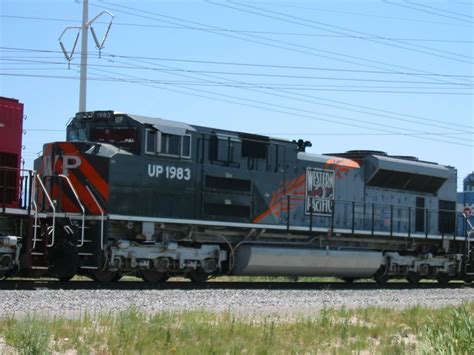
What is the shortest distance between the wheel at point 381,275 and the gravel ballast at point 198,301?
4973 mm

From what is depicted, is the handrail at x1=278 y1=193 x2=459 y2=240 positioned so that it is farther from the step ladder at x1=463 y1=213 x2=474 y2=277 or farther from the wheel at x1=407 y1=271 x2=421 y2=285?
the wheel at x1=407 y1=271 x2=421 y2=285

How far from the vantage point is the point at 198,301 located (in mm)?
14266

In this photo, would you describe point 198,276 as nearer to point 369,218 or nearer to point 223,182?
point 223,182

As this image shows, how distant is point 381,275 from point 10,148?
1210cm

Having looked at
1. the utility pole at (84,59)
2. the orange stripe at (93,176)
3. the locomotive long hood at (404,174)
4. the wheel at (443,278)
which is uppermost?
the utility pole at (84,59)

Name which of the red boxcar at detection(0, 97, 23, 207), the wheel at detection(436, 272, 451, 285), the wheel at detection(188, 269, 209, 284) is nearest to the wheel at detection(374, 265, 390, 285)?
the wheel at detection(436, 272, 451, 285)

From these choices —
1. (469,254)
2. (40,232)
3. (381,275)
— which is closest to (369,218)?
(381,275)

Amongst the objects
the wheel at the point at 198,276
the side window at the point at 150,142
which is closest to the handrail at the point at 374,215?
the wheel at the point at 198,276

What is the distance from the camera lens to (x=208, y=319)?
11.3 meters

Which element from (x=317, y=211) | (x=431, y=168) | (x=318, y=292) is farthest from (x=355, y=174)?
(x=318, y=292)

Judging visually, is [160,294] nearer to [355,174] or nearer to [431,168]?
[355,174]

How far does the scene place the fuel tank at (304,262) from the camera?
1953 cm

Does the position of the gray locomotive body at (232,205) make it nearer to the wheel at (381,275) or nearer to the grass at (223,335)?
the wheel at (381,275)

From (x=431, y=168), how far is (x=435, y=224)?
183cm
